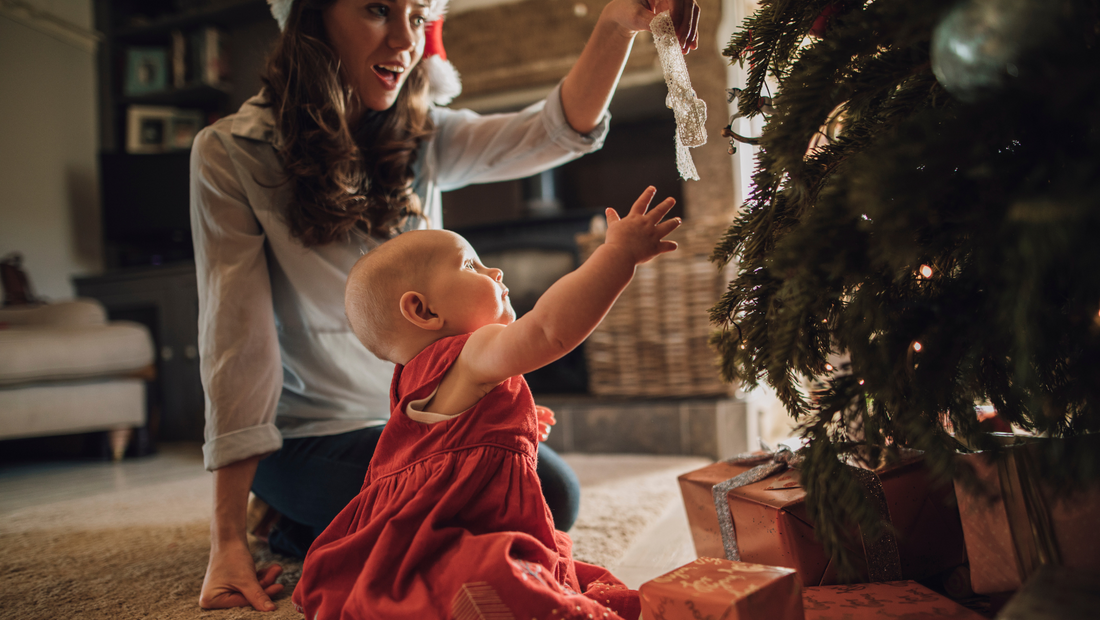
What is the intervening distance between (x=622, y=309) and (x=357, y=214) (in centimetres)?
107

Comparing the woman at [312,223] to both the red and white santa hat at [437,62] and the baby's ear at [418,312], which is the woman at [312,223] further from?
the baby's ear at [418,312]

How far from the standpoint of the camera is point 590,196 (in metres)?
2.53

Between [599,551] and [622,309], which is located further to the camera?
[622,309]

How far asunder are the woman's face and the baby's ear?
17.4 inches

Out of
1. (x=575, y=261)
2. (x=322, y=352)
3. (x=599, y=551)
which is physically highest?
(x=575, y=261)

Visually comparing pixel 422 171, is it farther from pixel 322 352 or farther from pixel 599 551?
pixel 599 551

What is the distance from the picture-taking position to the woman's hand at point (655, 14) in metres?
0.72

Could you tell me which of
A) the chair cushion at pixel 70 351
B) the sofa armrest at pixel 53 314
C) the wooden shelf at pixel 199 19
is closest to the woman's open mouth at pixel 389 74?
the chair cushion at pixel 70 351

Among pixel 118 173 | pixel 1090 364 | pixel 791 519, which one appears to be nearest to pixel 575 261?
pixel 791 519

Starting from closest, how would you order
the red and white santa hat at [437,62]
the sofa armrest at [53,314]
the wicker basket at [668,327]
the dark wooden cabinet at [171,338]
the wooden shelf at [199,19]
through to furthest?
1. the red and white santa hat at [437,62]
2. the wicker basket at [668,327]
3. the sofa armrest at [53,314]
4. the dark wooden cabinet at [171,338]
5. the wooden shelf at [199,19]

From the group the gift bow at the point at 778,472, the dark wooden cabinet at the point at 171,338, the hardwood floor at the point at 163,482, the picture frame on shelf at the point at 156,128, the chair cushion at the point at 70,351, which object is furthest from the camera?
the picture frame on shelf at the point at 156,128

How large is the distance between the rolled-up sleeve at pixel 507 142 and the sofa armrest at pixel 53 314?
1.78 m

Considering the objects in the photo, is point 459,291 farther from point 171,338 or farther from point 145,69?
point 145,69

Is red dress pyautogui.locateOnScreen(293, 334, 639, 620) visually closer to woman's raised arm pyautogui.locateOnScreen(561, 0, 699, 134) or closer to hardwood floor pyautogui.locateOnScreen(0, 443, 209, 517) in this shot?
woman's raised arm pyautogui.locateOnScreen(561, 0, 699, 134)
